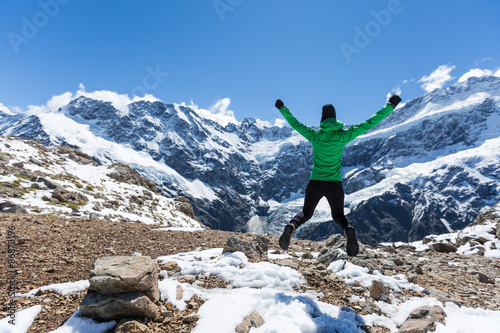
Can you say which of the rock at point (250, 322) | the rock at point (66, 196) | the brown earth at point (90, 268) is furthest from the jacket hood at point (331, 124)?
the rock at point (66, 196)

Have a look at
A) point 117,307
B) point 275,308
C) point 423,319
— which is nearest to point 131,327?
point 117,307

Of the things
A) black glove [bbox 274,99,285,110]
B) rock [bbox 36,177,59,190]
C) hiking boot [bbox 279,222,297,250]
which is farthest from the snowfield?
rock [bbox 36,177,59,190]

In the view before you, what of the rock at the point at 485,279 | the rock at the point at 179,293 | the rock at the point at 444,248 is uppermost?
the rock at the point at 179,293

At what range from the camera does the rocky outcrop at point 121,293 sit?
13.9ft

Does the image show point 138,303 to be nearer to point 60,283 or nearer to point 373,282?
point 60,283

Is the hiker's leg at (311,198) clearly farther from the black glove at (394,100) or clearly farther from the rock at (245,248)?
the black glove at (394,100)

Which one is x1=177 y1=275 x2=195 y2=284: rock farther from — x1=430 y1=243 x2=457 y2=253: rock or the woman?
x1=430 y1=243 x2=457 y2=253: rock

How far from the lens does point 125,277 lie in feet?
14.7

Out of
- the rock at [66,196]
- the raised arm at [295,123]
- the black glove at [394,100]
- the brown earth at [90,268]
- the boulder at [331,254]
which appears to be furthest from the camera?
the rock at [66,196]

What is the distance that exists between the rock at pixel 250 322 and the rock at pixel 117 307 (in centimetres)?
153

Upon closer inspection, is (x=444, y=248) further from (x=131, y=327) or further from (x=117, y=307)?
(x=117, y=307)

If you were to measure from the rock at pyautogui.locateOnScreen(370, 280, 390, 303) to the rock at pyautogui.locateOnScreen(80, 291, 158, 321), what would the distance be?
4558 millimetres

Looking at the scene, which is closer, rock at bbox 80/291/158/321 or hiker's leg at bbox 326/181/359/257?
rock at bbox 80/291/158/321

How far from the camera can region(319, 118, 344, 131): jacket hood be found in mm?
5941
